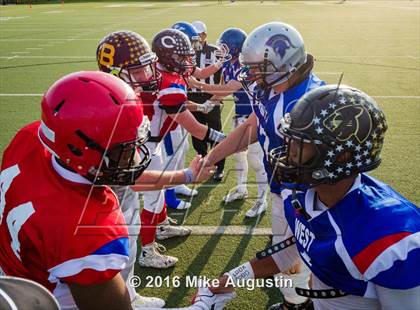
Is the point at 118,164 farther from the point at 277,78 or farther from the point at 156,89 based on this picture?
the point at 156,89

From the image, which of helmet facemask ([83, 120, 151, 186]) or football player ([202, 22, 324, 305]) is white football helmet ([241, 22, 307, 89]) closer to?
football player ([202, 22, 324, 305])

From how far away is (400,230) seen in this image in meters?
1.87

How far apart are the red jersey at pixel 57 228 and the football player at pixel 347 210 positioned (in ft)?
2.71

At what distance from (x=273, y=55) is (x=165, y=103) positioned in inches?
47.6

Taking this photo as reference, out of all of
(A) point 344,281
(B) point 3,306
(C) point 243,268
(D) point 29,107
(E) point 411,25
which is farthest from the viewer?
(E) point 411,25

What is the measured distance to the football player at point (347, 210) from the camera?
1847 millimetres

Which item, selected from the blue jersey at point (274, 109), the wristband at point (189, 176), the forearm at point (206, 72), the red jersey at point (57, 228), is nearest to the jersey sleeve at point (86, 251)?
the red jersey at point (57, 228)

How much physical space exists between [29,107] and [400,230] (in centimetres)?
936

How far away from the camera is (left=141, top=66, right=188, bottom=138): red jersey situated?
158 inches

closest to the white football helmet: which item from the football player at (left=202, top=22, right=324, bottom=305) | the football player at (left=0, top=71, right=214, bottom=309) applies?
the football player at (left=202, top=22, right=324, bottom=305)

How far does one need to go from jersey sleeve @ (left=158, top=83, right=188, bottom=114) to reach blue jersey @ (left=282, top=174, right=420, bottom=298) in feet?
6.79

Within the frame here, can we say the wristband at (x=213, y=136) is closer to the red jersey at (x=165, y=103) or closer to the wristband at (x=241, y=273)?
the red jersey at (x=165, y=103)

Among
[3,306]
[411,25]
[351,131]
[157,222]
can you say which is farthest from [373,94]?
[411,25]

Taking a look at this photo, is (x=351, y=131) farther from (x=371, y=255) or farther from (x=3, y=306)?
(x=3, y=306)
